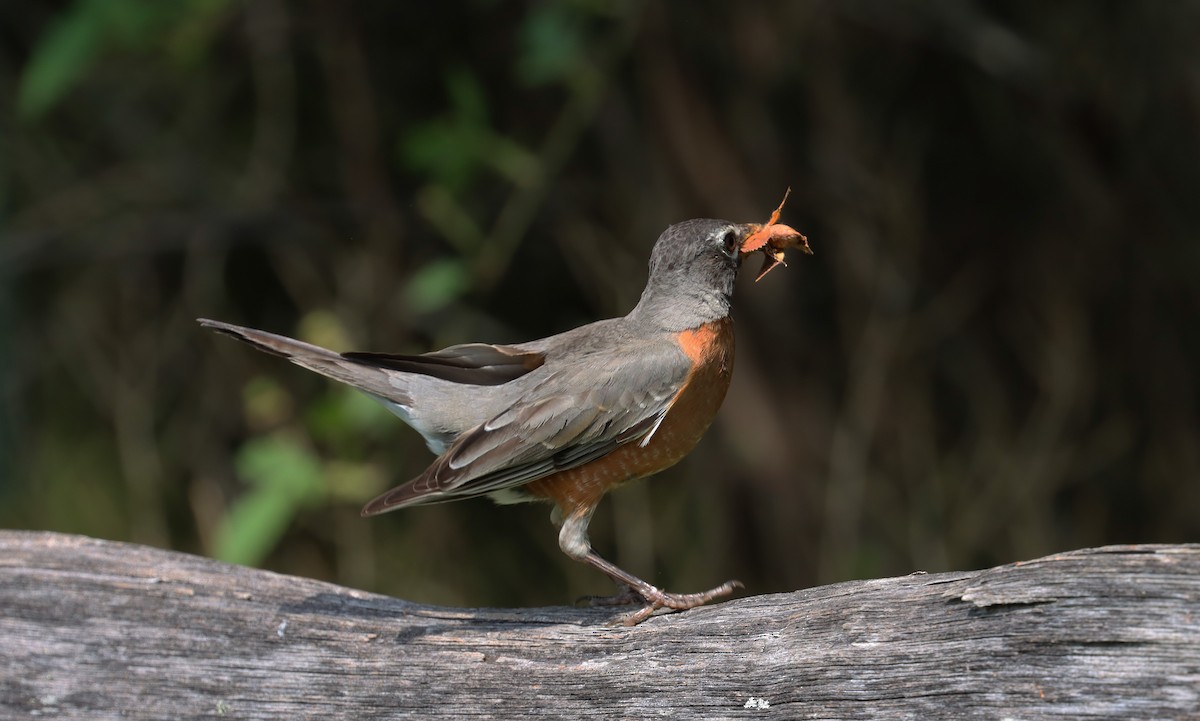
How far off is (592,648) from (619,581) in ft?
1.70

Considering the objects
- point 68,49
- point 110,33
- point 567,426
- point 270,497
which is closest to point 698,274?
point 567,426

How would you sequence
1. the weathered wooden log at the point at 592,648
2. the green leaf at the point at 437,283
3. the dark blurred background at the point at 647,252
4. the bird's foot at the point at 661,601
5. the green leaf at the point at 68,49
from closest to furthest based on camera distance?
1. the weathered wooden log at the point at 592,648
2. the bird's foot at the point at 661,601
3. the green leaf at the point at 437,283
4. the green leaf at the point at 68,49
5. the dark blurred background at the point at 647,252

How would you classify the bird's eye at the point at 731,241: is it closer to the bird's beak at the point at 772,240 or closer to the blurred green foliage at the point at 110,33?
the bird's beak at the point at 772,240

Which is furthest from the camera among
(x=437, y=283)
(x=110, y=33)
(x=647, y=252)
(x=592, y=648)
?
(x=647, y=252)

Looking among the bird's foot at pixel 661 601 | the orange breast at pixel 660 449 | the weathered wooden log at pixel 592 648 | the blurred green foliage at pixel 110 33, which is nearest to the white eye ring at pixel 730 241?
the orange breast at pixel 660 449

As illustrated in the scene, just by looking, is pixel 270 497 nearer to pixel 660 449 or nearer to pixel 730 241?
pixel 660 449

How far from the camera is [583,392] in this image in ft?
10.5

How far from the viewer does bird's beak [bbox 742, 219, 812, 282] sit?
132 inches

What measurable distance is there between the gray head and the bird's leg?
23.9 inches

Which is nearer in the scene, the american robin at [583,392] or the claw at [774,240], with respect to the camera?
the american robin at [583,392]

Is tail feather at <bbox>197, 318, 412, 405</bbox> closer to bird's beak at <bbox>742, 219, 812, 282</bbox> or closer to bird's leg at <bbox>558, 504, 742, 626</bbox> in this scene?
bird's leg at <bbox>558, 504, 742, 626</bbox>

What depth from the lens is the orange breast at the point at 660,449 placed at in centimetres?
320

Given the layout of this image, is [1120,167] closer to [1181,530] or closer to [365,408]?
[1181,530]

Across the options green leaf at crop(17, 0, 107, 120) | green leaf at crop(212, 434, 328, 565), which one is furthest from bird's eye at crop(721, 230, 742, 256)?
green leaf at crop(17, 0, 107, 120)
